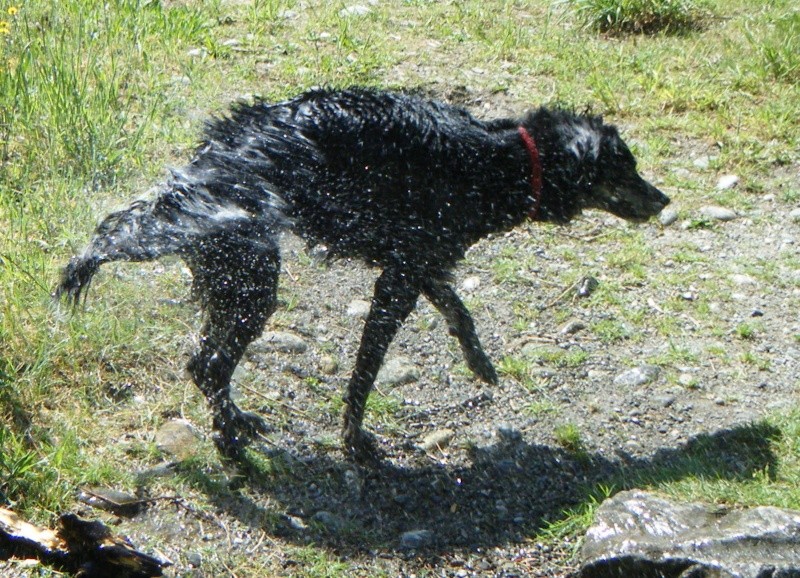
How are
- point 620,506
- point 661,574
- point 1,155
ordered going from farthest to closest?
point 1,155 → point 620,506 → point 661,574

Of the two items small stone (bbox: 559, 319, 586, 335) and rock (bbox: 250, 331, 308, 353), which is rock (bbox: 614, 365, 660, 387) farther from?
rock (bbox: 250, 331, 308, 353)

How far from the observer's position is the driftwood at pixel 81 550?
3105 millimetres

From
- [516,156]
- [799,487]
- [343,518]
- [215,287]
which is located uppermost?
[516,156]

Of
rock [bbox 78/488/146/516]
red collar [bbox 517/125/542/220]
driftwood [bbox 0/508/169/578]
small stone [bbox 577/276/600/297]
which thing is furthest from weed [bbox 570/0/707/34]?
driftwood [bbox 0/508/169/578]

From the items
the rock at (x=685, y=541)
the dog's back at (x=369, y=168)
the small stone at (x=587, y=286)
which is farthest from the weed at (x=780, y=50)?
the rock at (x=685, y=541)

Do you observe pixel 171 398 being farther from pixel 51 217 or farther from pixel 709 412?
pixel 709 412

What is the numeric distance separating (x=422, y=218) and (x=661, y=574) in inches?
67.4

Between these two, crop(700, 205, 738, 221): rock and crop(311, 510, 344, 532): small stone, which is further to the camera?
crop(700, 205, 738, 221): rock

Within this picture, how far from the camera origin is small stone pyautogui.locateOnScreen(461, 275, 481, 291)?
5.37 metres

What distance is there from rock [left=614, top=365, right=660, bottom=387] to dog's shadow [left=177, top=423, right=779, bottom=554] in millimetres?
487

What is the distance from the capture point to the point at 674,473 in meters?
3.88

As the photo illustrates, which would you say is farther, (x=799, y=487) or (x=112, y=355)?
(x=112, y=355)

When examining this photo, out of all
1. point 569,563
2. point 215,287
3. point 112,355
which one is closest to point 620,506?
point 569,563

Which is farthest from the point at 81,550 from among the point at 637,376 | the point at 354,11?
the point at 354,11
